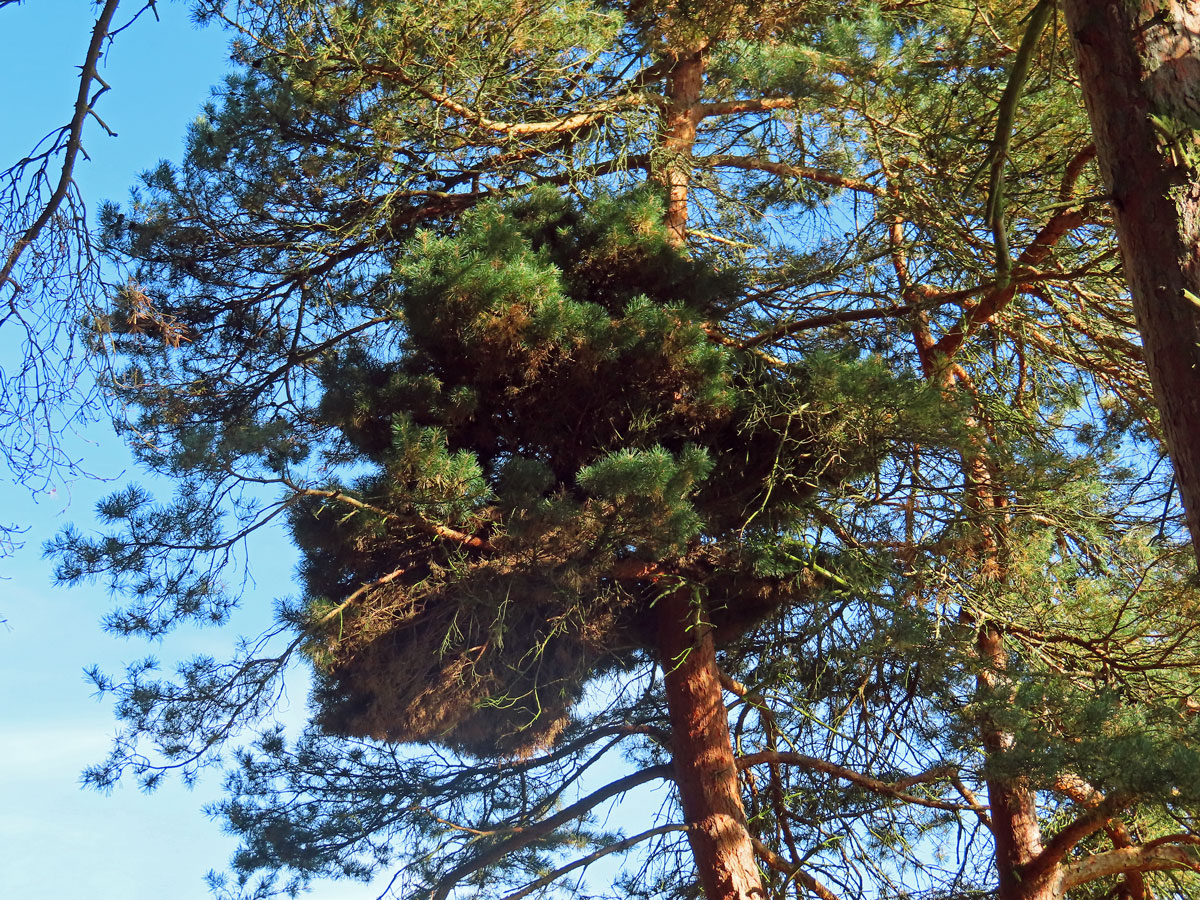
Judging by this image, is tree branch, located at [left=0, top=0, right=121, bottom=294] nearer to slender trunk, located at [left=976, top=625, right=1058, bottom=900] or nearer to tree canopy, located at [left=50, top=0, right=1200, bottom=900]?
tree canopy, located at [left=50, top=0, right=1200, bottom=900]

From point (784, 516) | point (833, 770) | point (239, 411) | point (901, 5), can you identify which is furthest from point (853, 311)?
point (239, 411)

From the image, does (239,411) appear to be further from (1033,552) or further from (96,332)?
(1033,552)

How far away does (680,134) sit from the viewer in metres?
7.28

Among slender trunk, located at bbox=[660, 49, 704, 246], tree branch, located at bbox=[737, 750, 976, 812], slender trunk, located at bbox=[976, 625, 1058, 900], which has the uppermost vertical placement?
slender trunk, located at bbox=[660, 49, 704, 246]

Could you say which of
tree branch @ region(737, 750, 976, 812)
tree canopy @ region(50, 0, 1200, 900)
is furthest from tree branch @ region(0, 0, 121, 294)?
tree branch @ region(737, 750, 976, 812)

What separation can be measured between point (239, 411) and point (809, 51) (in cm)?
426

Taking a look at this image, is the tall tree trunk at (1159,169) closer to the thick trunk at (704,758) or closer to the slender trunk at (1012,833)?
the thick trunk at (704,758)

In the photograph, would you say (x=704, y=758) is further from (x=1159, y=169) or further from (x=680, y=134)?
(x=1159, y=169)

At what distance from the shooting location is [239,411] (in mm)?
7234

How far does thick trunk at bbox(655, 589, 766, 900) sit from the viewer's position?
5.98 m

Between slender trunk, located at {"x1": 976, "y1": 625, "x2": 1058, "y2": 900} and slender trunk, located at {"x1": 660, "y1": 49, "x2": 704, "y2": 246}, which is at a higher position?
slender trunk, located at {"x1": 660, "y1": 49, "x2": 704, "y2": 246}

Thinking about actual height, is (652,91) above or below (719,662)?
above

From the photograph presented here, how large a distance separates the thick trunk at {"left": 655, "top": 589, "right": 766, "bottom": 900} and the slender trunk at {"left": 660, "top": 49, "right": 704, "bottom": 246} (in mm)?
2338

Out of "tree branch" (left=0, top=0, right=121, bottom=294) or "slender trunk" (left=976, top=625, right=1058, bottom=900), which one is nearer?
"tree branch" (left=0, top=0, right=121, bottom=294)
